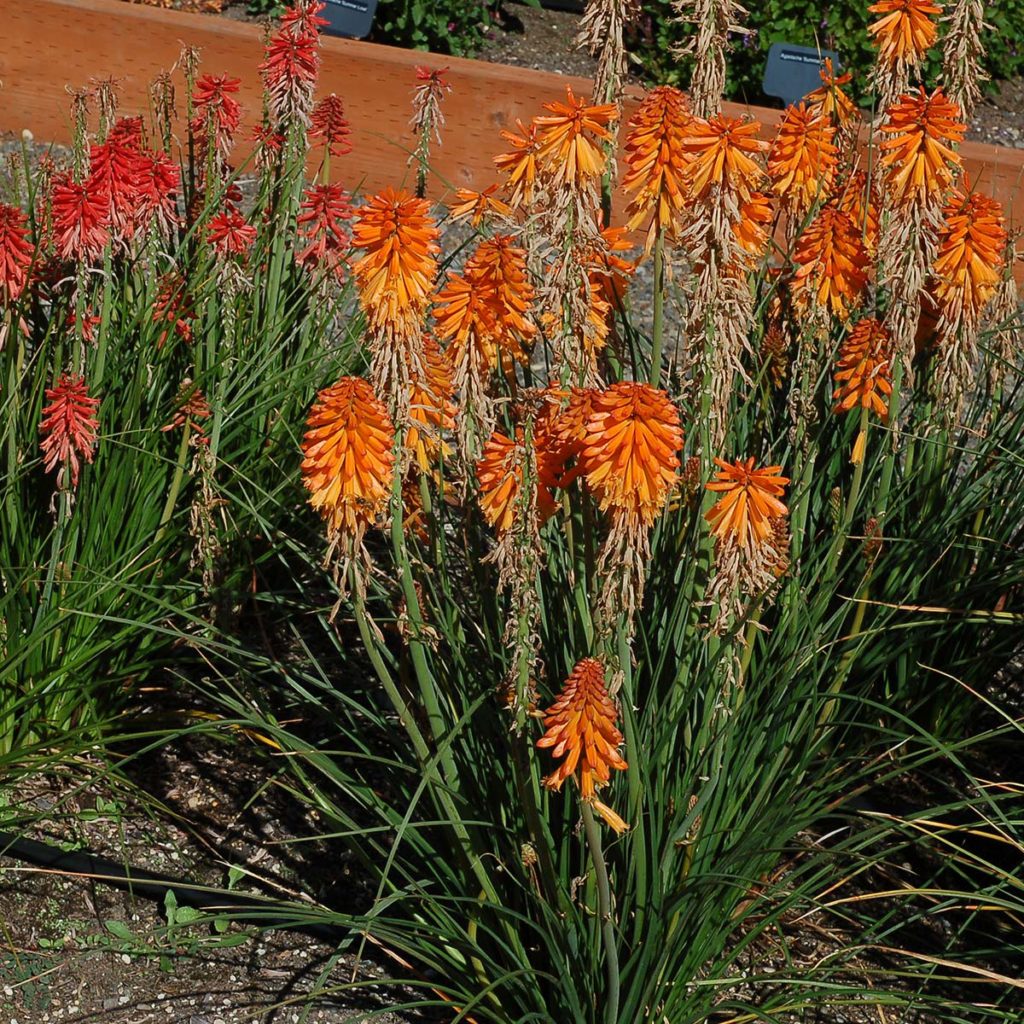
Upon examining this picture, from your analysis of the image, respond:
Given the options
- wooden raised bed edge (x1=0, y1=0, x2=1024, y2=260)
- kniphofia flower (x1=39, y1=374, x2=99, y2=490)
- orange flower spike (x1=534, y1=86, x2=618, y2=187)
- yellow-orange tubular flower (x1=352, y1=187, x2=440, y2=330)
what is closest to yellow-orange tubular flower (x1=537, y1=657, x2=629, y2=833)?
yellow-orange tubular flower (x1=352, y1=187, x2=440, y2=330)

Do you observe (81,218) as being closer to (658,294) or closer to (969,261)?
(658,294)

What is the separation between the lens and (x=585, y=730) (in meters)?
1.85

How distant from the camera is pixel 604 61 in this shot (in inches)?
93.3

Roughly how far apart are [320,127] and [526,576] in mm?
1875

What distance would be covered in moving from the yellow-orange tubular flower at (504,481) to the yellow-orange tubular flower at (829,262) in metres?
0.85

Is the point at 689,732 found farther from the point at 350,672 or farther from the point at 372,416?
the point at 350,672

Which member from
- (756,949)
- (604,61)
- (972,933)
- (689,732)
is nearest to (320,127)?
(604,61)

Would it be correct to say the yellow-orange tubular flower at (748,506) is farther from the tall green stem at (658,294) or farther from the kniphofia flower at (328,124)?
the kniphofia flower at (328,124)

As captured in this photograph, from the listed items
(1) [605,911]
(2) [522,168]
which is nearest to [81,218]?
(2) [522,168]

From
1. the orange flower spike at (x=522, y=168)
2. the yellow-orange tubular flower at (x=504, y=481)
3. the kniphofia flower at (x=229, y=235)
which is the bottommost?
the yellow-orange tubular flower at (x=504, y=481)

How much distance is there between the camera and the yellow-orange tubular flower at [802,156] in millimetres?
2932

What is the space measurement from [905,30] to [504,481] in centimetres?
129

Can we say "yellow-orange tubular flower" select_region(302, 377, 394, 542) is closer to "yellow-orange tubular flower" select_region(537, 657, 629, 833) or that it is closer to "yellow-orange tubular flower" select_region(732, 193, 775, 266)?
"yellow-orange tubular flower" select_region(537, 657, 629, 833)

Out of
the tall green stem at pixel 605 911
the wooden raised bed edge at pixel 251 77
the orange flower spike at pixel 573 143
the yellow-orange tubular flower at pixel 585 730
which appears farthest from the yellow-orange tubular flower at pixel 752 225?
the wooden raised bed edge at pixel 251 77
